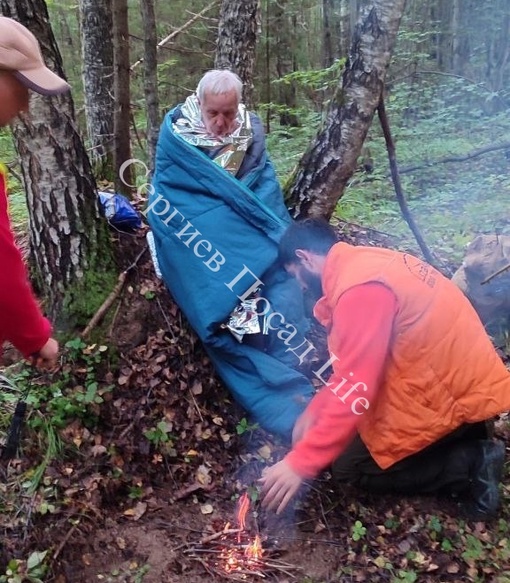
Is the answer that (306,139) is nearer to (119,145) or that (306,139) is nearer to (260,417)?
(119,145)

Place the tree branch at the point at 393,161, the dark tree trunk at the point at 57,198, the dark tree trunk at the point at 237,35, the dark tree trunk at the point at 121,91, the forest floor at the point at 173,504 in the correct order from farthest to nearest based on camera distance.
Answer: the dark tree trunk at the point at 237,35 < the dark tree trunk at the point at 121,91 < the tree branch at the point at 393,161 < the dark tree trunk at the point at 57,198 < the forest floor at the point at 173,504

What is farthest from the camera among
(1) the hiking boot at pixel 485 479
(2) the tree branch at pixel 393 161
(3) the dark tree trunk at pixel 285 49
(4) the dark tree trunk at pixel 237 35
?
(3) the dark tree trunk at pixel 285 49

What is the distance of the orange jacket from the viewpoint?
9.23ft

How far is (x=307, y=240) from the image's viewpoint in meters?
3.00

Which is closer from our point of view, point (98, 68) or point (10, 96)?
point (10, 96)

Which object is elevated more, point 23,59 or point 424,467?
point 23,59

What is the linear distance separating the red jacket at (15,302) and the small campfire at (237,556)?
1370 millimetres

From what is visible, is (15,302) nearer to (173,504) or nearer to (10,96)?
(10,96)

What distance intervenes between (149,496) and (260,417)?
82 cm

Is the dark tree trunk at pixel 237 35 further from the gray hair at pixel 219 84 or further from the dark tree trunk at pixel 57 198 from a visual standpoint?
the dark tree trunk at pixel 57 198

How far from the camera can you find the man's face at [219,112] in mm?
3629

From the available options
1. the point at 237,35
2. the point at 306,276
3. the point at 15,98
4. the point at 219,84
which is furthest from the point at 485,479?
the point at 237,35

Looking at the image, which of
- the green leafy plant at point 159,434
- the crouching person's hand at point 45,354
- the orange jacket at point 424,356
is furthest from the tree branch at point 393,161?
the crouching person's hand at point 45,354

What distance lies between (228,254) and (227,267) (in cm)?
9
